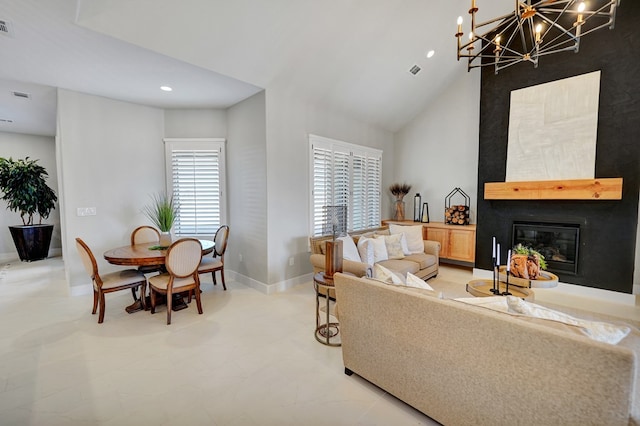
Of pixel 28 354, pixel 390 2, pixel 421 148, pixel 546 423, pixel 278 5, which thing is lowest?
pixel 28 354

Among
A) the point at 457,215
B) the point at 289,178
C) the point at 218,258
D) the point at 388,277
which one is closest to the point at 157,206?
the point at 218,258

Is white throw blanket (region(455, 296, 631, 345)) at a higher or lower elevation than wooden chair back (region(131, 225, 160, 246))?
lower

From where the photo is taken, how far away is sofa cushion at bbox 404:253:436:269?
4201mm

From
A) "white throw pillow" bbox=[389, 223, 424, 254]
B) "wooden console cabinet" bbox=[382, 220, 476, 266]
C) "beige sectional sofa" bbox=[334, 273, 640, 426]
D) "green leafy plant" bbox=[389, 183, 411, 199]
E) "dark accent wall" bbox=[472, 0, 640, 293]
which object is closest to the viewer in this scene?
"beige sectional sofa" bbox=[334, 273, 640, 426]

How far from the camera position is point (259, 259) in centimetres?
421

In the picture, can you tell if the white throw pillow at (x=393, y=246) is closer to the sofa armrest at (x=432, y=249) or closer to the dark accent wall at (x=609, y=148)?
the sofa armrest at (x=432, y=249)

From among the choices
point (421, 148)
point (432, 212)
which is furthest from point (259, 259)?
point (421, 148)

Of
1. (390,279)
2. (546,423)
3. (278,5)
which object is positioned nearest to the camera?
(546,423)

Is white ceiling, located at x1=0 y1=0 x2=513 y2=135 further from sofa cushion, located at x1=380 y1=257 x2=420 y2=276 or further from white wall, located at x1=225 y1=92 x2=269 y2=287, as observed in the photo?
sofa cushion, located at x1=380 y1=257 x2=420 y2=276

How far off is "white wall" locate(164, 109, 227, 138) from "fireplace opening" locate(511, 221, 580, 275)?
529 cm

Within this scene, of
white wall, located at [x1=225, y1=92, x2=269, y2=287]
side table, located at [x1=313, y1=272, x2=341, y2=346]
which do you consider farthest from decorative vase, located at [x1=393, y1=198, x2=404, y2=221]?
side table, located at [x1=313, y1=272, x2=341, y2=346]

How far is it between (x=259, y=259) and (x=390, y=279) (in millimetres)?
2618

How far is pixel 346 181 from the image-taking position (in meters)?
5.34

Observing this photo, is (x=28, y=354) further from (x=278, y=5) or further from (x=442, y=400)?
(x=278, y=5)
